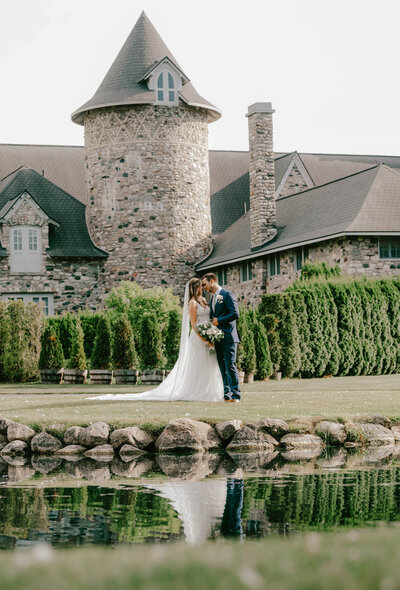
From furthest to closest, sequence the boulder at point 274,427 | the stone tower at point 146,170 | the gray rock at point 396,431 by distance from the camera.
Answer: the stone tower at point 146,170, the gray rock at point 396,431, the boulder at point 274,427

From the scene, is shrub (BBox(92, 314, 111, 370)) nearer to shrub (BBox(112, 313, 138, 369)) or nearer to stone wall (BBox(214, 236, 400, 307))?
shrub (BBox(112, 313, 138, 369))

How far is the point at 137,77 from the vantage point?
3869cm

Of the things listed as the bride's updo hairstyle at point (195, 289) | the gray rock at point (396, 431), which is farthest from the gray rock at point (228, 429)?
the bride's updo hairstyle at point (195, 289)

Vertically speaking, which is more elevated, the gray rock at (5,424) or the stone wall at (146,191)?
the stone wall at (146,191)

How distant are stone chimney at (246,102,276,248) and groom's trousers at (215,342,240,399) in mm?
19879

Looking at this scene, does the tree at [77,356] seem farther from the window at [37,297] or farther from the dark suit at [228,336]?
the window at [37,297]

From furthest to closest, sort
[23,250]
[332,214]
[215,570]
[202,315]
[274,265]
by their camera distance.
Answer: [23,250], [274,265], [332,214], [202,315], [215,570]

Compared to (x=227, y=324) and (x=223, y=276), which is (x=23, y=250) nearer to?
(x=223, y=276)

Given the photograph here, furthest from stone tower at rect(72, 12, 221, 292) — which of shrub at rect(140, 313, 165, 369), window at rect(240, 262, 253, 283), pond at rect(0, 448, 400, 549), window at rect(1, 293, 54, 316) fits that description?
pond at rect(0, 448, 400, 549)

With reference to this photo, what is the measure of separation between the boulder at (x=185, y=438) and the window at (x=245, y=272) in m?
24.1

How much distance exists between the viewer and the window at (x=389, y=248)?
30.2 meters

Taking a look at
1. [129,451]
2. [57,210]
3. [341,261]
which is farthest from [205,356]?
[57,210]

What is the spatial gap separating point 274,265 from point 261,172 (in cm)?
421

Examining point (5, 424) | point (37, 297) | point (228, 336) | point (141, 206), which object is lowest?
point (5, 424)
